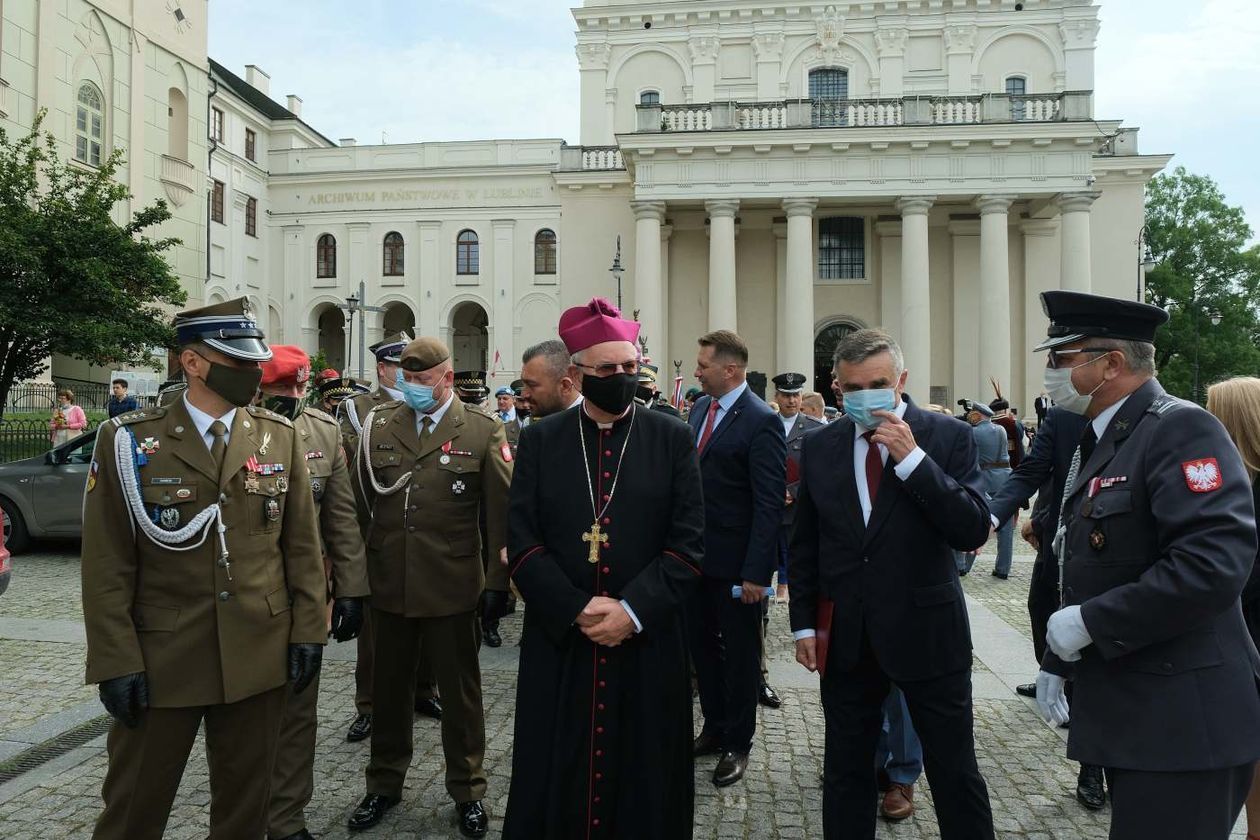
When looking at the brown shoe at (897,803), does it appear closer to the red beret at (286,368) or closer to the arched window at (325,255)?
the red beret at (286,368)

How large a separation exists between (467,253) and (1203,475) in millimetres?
39515

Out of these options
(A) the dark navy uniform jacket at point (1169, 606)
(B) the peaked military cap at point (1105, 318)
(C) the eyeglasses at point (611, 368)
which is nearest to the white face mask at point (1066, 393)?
(B) the peaked military cap at point (1105, 318)

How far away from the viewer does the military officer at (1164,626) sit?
239 cm

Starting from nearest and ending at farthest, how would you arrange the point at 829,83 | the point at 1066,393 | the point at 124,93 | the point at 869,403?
the point at 1066,393, the point at 869,403, the point at 124,93, the point at 829,83

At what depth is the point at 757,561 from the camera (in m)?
4.83

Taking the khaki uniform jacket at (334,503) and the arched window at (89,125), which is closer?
the khaki uniform jacket at (334,503)

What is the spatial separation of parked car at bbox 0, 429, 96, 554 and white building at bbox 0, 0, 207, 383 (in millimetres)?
17841

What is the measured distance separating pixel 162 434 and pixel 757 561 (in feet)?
10.2

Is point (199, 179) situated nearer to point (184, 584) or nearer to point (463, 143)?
point (463, 143)

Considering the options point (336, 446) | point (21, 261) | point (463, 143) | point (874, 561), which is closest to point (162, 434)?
point (336, 446)

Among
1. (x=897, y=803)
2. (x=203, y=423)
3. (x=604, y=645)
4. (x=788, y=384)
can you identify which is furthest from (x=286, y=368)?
(x=788, y=384)

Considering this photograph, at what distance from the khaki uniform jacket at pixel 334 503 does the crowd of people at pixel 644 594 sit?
2 cm

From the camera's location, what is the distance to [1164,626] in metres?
2.40

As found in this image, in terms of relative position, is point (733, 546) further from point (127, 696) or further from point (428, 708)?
point (127, 696)
